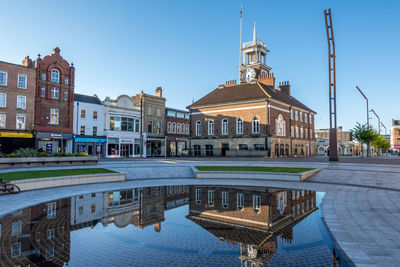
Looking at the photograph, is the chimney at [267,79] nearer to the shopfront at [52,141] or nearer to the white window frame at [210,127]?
the white window frame at [210,127]

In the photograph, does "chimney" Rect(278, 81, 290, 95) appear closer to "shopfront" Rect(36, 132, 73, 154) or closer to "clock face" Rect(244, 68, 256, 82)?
"clock face" Rect(244, 68, 256, 82)

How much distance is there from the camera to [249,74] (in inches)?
2116

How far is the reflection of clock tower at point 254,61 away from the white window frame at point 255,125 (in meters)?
14.3

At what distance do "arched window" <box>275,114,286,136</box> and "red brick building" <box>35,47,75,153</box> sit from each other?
106 ft

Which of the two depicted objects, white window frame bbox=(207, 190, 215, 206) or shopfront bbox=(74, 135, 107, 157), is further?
shopfront bbox=(74, 135, 107, 157)

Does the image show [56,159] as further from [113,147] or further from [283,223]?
[113,147]

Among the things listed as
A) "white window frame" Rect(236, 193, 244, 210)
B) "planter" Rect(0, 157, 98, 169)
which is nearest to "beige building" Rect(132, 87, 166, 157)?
"planter" Rect(0, 157, 98, 169)

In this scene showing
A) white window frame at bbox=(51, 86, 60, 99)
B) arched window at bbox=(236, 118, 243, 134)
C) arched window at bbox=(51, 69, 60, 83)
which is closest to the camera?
white window frame at bbox=(51, 86, 60, 99)

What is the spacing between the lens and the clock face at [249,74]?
53.1 m

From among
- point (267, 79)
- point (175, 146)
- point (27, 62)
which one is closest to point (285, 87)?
point (267, 79)

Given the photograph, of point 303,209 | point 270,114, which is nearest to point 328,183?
point 303,209

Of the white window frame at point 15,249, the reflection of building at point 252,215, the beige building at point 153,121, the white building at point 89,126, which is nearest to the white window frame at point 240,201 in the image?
the reflection of building at point 252,215

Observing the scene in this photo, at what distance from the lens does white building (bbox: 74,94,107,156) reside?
3988 centimetres

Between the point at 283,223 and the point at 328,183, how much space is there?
993cm
